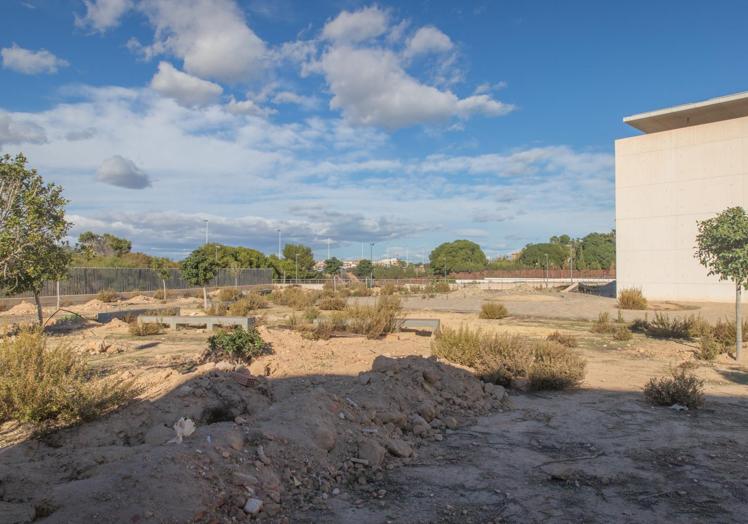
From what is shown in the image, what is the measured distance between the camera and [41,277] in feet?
45.2

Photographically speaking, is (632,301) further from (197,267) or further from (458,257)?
(458,257)

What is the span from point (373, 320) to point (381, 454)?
8742 mm

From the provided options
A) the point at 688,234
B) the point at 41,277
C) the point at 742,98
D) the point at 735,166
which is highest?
the point at 742,98

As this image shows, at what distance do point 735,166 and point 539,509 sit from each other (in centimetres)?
3272

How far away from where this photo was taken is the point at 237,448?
4.41 meters

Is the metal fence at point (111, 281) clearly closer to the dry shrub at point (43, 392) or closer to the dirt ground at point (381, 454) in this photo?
the dry shrub at point (43, 392)

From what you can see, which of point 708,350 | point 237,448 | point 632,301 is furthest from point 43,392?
point 632,301

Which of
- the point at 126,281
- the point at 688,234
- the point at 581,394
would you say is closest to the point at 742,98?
the point at 688,234

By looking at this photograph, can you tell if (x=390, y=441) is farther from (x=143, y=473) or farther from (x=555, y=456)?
(x=143, y=473)

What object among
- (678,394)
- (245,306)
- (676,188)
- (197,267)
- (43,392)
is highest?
(676,188)

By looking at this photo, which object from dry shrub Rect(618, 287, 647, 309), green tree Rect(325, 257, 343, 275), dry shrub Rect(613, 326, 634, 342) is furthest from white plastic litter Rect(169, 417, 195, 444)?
green tree Rect(325, 257, 343, 275)

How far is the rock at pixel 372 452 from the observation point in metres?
5.06

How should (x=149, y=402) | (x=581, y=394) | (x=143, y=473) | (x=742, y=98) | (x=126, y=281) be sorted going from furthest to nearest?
(x=126, y=281) < (x=742, y=98) < (x=581, y=394) < (x=149, y=402) < (x=143, y=473)

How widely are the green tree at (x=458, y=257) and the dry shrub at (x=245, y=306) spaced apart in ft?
253
